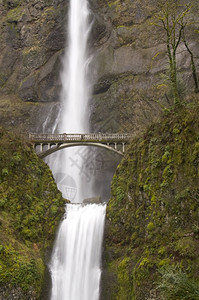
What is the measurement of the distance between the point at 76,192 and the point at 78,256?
19.0 metres

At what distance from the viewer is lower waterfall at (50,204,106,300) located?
60.7 feet

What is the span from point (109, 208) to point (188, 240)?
9.15 meters

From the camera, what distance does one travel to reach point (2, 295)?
52.1 ft

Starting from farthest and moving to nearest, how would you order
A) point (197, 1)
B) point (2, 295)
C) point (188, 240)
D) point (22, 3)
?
point (22, 3) → point (197, 1) → point (2, 295) → point (188, 240)

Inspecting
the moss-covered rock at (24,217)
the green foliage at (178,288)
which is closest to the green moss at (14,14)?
the moss-covered rock at (24,217)

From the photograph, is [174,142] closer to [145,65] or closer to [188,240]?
[188,240]

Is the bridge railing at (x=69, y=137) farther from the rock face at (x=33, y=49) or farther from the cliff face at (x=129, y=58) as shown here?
the rock face at (x=33, y=49)

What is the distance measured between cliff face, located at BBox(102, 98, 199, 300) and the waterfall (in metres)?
1.11

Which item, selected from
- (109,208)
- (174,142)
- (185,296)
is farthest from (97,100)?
(185,296)

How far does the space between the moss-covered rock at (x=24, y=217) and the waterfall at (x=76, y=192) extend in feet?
4.02

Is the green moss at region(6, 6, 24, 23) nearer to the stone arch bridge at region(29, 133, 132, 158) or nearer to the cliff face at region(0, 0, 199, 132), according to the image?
the cliff face at region(0, 0, 199, 132)

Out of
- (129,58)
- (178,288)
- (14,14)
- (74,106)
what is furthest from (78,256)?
(14,14)

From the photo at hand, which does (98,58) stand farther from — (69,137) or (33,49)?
(69,137)

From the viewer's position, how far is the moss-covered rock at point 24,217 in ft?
55.8
